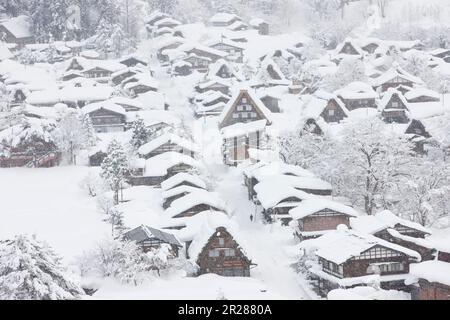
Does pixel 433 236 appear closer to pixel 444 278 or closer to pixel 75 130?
pixel 444 278

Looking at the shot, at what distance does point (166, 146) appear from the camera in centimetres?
3925

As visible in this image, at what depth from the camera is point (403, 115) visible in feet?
160

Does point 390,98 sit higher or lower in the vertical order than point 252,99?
lower

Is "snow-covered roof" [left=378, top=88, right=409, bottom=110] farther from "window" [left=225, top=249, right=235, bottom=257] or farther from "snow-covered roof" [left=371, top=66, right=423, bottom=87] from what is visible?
"window" [left=225, top=249, right=235, bottom=257]

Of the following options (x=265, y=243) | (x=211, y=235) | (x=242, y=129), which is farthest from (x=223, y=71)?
(x=211, y=235)

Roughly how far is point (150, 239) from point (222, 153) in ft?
61.4

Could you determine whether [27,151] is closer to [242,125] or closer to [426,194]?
[242,125]

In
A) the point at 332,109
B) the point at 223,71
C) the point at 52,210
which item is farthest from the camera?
the point at 223,71

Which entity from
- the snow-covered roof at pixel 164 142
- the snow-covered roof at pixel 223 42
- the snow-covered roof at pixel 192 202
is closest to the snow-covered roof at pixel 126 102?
the snow-covered roof at pixel 164 142

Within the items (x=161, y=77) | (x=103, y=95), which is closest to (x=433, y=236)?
(x=103, y=95)

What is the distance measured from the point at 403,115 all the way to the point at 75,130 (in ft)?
81.4

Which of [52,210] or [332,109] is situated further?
[332,109]

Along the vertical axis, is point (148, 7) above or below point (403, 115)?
above

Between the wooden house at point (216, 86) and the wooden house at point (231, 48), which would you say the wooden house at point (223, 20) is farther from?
the wooden house at point (216, 86)
